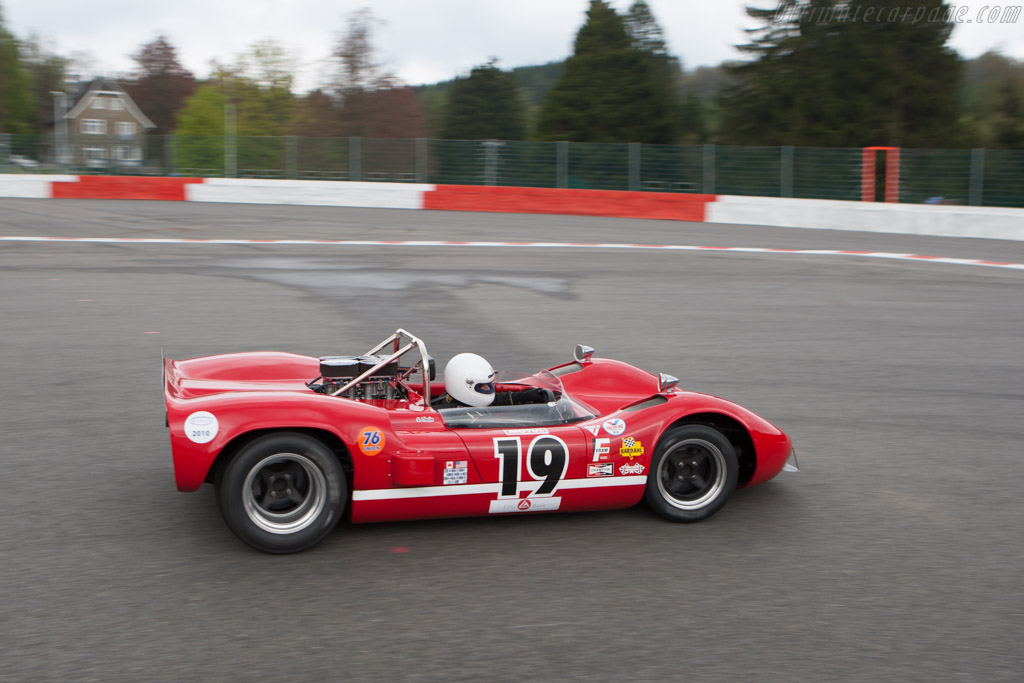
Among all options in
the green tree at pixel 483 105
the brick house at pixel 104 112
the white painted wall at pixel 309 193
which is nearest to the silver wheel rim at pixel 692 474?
the white painted wall at pixel 309 193

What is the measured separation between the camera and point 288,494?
12.8 feet

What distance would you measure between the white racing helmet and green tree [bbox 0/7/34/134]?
7083cm

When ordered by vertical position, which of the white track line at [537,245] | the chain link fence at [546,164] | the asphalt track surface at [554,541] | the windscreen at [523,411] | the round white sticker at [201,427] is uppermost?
the chain link fence at [546,164]

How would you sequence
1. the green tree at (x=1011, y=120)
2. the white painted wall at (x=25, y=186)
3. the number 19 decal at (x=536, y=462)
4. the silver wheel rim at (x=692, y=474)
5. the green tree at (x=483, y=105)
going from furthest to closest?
the green tree at (x=483, y=105), the green tree at (x=1011, y=120), the white painted wall at (x=25, y=186), the silver wheel rim at (x=692, y=474), the number 19 decal at (x=536, y=462)

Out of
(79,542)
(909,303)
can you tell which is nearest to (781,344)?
(909,303)

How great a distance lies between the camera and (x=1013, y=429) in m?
6.04

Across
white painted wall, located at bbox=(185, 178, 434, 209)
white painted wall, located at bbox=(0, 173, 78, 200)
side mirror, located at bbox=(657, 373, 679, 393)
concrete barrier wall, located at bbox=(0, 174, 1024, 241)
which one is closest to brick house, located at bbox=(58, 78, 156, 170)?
white painted wall, located at bbox=(0, 173, 78, 200)

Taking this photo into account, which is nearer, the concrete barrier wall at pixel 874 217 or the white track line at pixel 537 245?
the white track line at pixel 537 245

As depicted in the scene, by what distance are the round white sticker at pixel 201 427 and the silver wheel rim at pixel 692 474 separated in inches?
78.1

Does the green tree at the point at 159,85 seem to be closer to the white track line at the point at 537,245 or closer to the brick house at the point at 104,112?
the brick house at the point at 104,112

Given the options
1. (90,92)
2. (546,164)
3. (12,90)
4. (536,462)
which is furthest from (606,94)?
(90,92)

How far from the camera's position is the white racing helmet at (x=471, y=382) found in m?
4.43

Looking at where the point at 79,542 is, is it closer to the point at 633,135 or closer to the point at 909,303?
the point at 909,303

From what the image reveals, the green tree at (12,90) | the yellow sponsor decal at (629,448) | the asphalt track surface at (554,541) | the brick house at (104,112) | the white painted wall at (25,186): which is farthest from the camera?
the brick house at (104,112)
